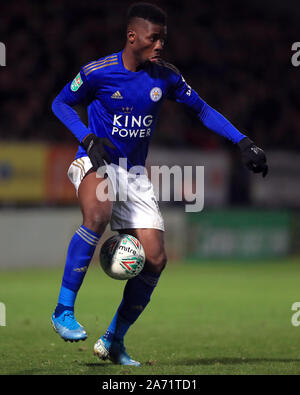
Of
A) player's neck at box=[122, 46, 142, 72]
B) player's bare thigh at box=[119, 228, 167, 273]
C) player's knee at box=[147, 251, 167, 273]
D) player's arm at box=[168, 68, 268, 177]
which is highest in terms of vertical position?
player's neck at box=[122, 46, 142, 72]

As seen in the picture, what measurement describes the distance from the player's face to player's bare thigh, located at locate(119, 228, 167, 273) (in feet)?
3.80

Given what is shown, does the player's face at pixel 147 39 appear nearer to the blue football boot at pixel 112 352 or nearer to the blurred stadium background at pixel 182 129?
the blue football boot at pixel 112 352

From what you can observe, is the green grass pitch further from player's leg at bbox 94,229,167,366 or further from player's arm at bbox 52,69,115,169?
player's arm at bbox 52,69,115,169

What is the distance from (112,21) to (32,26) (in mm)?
2059

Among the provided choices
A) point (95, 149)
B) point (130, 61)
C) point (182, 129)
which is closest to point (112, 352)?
point (95, 149)

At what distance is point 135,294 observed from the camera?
5227 mm

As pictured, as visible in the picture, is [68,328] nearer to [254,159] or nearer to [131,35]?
[254,159]

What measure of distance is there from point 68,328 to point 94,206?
775mm

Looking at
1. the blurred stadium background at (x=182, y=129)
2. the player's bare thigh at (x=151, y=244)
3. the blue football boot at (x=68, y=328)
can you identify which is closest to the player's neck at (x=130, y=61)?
the player's bare thigh at (x=151, y=244)

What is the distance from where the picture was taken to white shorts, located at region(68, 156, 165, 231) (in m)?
5.01

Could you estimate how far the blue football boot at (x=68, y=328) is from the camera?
4.44 meters

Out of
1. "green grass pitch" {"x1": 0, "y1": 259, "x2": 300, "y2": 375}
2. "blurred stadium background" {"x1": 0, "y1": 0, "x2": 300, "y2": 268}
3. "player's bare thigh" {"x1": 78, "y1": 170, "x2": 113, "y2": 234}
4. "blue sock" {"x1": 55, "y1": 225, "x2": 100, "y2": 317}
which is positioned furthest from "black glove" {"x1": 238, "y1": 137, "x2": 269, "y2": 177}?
"blurred stadium background" {"x1": 0, "y1": 0, "x2": 300, "y2": 268}
